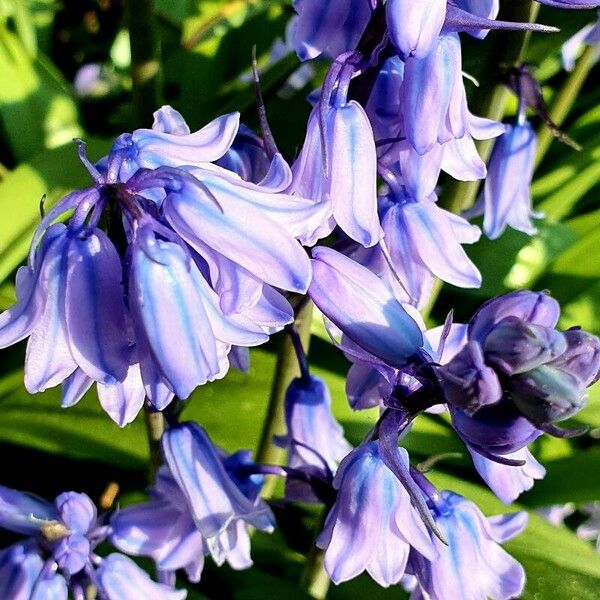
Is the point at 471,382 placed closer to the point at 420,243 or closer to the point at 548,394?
the point at 548,394

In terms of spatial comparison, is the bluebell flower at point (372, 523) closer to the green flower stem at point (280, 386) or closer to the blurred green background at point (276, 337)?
the green flower stem at point (280, 386)

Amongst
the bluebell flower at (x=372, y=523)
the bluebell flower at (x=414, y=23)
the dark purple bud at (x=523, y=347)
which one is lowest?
the bluebell flower at (x=372, y=523)

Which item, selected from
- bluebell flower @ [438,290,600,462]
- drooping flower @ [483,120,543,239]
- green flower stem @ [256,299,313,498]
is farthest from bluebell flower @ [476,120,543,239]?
bluebell flower @ [438,290,600,462]

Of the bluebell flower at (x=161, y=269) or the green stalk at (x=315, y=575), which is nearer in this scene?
the bluebell flower at (x=161, y=269)

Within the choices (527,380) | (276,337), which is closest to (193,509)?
(527,380)

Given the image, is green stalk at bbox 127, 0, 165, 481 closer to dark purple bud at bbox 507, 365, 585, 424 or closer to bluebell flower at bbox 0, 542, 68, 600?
bluebell flower at bbox 0, 542, 68, 600

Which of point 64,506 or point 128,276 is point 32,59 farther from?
point 128,276

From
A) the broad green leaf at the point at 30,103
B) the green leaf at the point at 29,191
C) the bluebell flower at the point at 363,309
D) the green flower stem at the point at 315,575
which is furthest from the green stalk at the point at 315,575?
the broad green leaf at the point at 30,103
